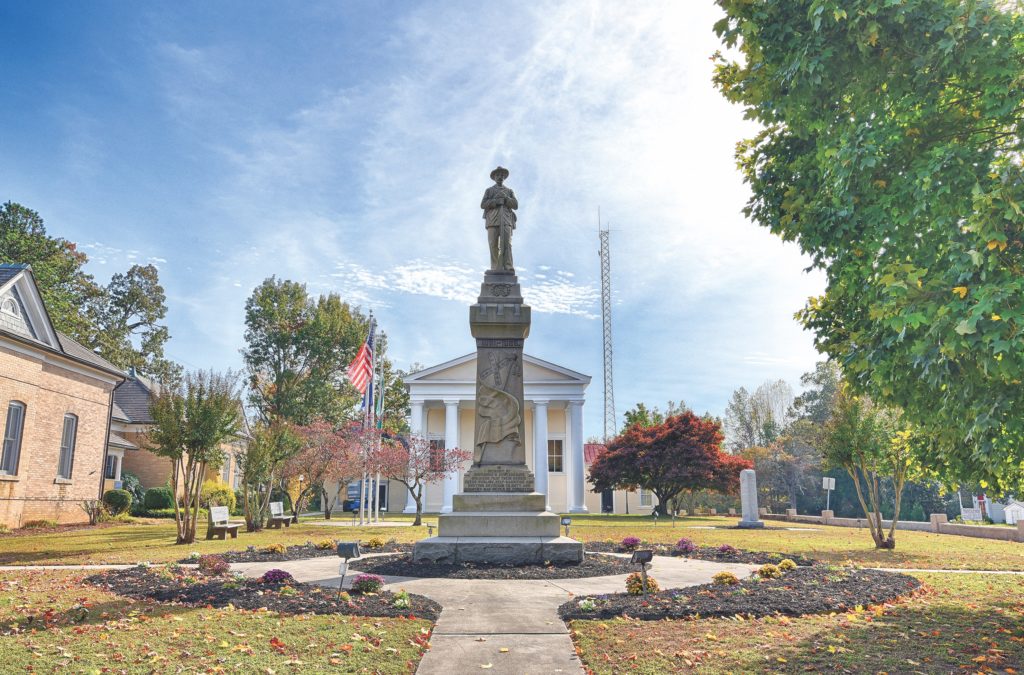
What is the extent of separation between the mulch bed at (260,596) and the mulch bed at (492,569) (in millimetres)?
1880

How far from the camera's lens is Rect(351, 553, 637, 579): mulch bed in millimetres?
10234

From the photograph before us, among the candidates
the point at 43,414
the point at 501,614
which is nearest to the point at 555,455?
the point at 43,414

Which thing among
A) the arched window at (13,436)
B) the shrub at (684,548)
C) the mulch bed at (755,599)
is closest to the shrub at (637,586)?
the mulch bed at (755,599)

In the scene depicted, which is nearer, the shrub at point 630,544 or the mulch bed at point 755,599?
the mulch bed at point 755,599

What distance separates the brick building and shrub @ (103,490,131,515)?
1.21 meters

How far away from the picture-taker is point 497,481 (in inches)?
485

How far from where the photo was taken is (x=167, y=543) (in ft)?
60.4

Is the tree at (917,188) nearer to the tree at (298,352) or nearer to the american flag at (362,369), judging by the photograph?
the american flag at (362,369)

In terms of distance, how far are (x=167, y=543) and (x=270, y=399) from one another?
3031cm

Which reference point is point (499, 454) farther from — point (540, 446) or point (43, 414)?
point (540, 446)

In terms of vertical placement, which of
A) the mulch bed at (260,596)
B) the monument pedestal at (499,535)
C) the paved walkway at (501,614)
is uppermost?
the monument pedestal at (499,535)

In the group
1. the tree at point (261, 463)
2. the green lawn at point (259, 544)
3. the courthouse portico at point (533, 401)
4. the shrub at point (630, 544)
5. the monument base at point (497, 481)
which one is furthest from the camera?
the courthouse portico at point (533, 401)

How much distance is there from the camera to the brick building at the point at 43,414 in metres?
23.5

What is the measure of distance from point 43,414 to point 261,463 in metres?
9.25
